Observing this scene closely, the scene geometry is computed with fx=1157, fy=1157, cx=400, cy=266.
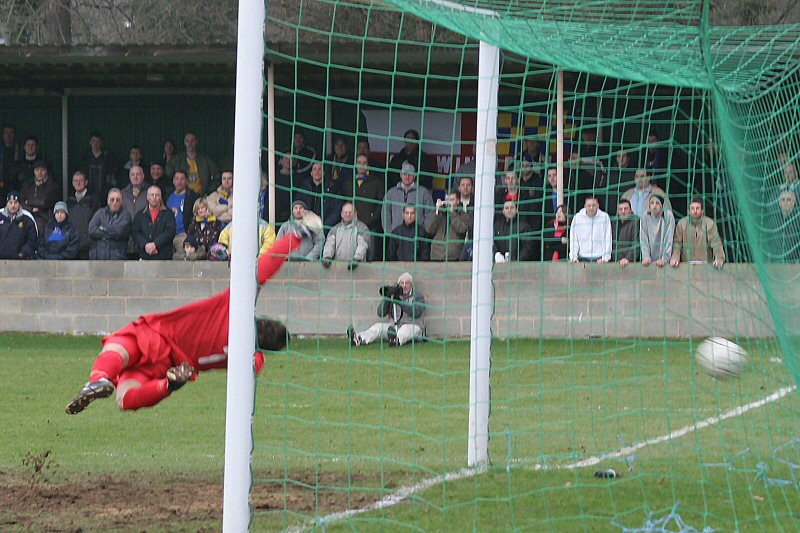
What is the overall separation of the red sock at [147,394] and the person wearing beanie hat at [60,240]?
9.89 m

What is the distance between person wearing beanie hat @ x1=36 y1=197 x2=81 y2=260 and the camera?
622 inches

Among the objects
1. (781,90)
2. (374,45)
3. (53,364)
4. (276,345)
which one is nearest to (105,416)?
(53,364)

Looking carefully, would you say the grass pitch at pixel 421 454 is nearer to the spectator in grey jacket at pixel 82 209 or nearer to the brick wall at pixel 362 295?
the brick wall at pixel 362 295

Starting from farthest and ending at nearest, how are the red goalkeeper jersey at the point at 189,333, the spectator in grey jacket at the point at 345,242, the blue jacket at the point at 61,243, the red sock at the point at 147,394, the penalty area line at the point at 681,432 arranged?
the blue jacket at the point at 61,243 → the spectator in grey jacket at the point at 345,242 → the penalty area line at the point at 681,432 → the red goalkeeper jersey at the point at 189,333 → the red sock at the point at 147,394

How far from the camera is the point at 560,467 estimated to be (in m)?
7.41

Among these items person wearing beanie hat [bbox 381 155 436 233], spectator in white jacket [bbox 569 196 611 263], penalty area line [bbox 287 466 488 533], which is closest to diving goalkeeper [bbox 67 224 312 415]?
penalty area line [bbox 287 466 488 533]

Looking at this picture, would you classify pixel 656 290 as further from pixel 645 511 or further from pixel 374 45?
pixel 645 511

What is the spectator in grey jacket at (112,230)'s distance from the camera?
51.9ft

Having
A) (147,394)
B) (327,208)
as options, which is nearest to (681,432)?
(147,394)

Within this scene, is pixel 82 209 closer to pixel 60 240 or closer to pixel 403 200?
pixel 60 240

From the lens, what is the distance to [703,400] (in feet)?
33.4

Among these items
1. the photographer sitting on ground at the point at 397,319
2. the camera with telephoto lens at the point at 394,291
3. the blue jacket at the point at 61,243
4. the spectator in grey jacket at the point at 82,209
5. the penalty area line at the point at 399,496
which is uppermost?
the spectator in grey jacket at the point at 82,209

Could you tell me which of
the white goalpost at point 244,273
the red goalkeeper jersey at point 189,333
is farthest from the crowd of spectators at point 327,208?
the white goalpost at point 244,273

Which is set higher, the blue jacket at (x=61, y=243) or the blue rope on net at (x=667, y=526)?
the blue jacket at (x=61, y=243)
